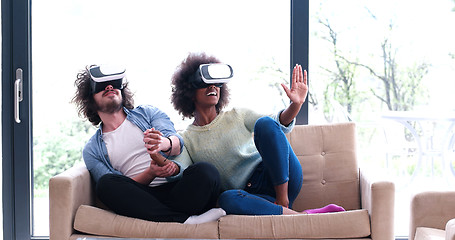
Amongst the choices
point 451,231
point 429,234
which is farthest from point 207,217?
point 451,231

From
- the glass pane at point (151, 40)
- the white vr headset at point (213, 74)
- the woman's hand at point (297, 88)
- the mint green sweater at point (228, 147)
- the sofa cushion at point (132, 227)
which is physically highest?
the glass pane at point (151, 40)

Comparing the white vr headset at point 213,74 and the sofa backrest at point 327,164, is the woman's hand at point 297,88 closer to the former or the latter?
the white vr headset at point 213,74

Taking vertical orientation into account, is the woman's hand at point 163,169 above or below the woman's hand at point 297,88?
below

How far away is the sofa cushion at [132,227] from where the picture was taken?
7.68 feet

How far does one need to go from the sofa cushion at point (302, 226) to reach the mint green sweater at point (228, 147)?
0.33 metres

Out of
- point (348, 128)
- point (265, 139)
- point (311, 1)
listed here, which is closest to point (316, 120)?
point (348, 128)

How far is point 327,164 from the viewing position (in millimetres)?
2787

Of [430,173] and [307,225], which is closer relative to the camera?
[307,225]

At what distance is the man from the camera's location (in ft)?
7.95

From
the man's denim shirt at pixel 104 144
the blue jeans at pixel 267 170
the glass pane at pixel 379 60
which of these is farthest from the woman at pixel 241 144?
the glass pane at pixel 379 60

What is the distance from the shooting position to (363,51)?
3180 mm

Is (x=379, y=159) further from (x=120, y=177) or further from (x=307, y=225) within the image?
(x=120, y=177)

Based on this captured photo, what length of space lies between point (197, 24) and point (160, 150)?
0.99 metres

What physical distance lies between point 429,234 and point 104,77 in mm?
1564
